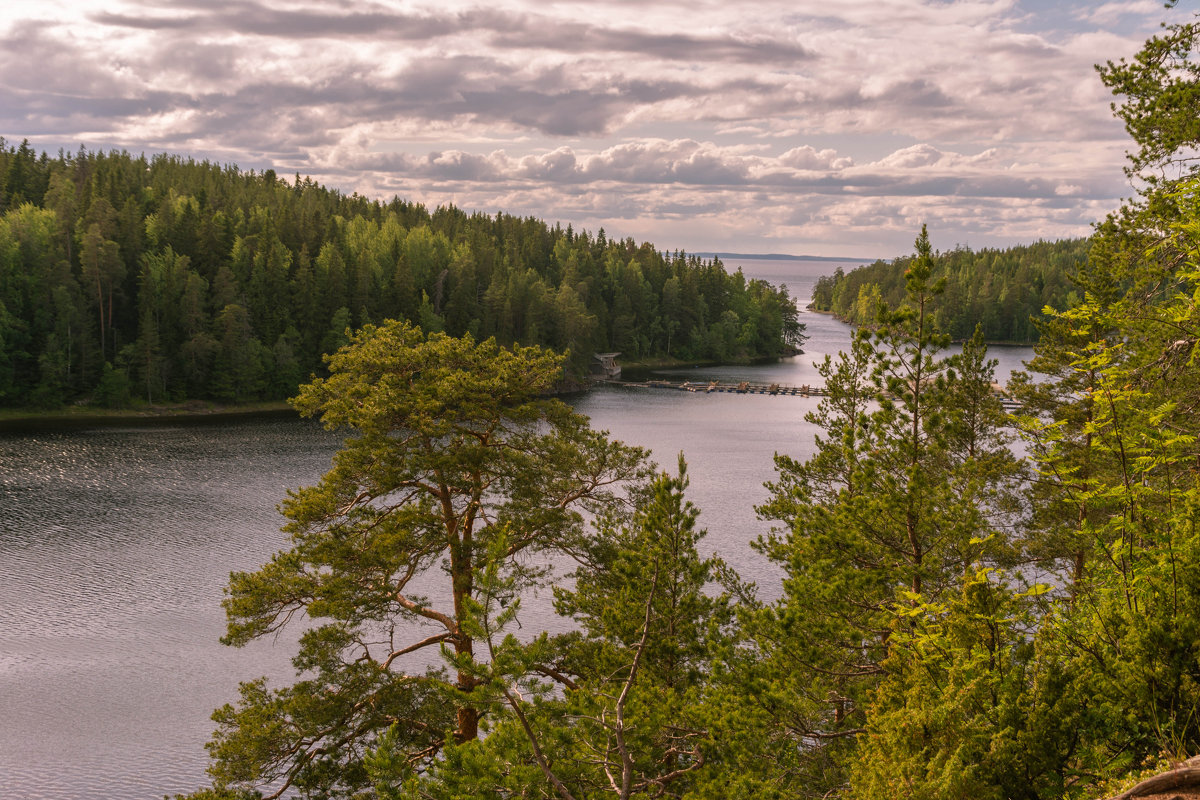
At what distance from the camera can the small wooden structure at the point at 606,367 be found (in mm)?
107750

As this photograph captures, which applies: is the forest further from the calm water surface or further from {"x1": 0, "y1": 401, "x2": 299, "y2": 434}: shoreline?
{"x1": 0, "y1": 401, "x2": 299, "y2": 434}: shoreline

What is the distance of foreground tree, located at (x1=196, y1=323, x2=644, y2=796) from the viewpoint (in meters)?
15.7

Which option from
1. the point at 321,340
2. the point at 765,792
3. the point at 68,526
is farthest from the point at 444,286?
the point at 765,792

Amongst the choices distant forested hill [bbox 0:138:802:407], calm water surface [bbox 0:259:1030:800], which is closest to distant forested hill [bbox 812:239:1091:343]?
distant forested hill [bbox 0:138:802:407]

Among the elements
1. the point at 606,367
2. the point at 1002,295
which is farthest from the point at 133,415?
the point at 1002,295

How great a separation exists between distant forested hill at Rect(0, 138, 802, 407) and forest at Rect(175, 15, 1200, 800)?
61.5 m

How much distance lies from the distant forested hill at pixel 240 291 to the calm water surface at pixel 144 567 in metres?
11.7

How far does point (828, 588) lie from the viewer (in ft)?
42.3

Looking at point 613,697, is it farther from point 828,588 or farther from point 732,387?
point 732,387

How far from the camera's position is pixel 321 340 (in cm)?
8800

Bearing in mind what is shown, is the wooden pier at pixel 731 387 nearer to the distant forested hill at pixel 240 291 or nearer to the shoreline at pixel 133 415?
the distant forested hill at pixel 240 291

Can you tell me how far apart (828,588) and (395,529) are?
8461 millimetres

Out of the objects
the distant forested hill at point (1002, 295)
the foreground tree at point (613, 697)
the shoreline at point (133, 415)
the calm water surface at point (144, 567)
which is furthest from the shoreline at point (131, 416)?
the distant forested hill at point (1002, 295)

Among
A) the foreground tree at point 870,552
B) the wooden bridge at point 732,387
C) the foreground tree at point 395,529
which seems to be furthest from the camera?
the wooden bridge at point 732,387
